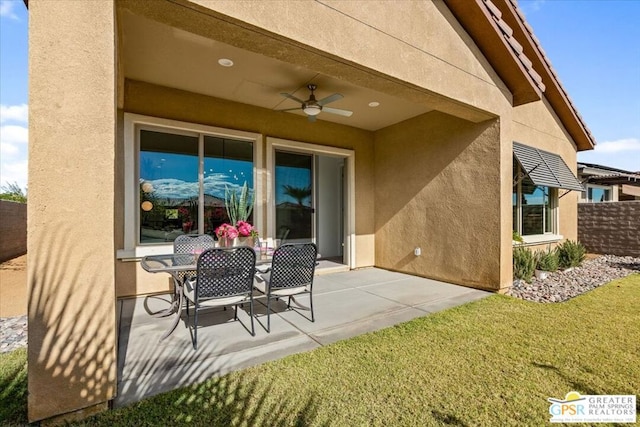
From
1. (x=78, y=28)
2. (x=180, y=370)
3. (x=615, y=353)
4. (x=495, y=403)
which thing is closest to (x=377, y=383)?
(x=495, y=403)

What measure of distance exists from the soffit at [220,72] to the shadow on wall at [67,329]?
2.78m

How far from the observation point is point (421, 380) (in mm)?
2715

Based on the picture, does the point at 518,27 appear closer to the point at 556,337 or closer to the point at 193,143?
the point at 556,337

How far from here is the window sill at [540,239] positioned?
298 inches

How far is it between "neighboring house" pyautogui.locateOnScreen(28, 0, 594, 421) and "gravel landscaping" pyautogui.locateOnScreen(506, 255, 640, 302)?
2.77 feet

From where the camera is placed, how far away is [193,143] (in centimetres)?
593

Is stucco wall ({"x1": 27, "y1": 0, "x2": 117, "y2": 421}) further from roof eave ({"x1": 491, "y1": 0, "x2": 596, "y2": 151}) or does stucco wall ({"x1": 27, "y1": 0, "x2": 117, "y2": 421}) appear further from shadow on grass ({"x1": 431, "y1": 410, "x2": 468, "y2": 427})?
roof eave ({"x1": 491, "y1": 0, "x2": 596, "y2": 151})

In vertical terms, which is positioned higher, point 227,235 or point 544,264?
point 227,235

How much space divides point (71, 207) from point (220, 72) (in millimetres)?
3529

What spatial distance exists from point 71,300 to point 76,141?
117 cm

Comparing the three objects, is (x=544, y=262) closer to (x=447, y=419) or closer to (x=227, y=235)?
(x=447, y=419)

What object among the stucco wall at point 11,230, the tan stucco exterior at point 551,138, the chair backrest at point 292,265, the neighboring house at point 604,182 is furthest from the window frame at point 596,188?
the stucco wall at point 11,230

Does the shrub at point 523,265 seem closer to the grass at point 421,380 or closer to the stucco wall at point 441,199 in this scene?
the stucco wall at point 441,199

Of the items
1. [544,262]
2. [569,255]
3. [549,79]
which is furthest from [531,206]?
[549,79]
